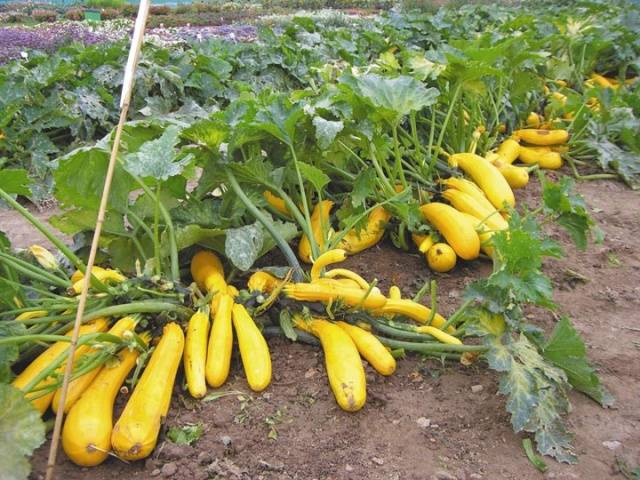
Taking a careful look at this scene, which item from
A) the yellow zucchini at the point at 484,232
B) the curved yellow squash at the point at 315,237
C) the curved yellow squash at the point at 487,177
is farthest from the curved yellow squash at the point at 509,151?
the curved yellow squash at the point at 315,237

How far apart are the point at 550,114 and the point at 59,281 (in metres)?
4.72

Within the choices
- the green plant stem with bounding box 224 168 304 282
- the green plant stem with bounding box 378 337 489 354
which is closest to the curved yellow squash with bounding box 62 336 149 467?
the green plant stem with bounding box 224 168 304 282

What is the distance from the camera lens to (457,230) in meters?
3.21

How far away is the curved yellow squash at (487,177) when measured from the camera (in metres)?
3.67

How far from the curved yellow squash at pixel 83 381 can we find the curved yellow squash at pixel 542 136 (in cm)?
390

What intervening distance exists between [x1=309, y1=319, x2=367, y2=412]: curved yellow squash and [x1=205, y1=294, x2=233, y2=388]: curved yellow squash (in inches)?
14.6

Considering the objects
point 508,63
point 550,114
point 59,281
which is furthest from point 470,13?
point 59,281

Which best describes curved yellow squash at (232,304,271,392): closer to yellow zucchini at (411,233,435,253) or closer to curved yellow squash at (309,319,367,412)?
curved yellow squash at (309,319,367,412)

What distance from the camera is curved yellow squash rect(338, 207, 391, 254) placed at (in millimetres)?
3296

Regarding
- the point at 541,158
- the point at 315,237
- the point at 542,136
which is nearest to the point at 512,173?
the point at 541,158

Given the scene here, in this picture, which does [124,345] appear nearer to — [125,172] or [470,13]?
[125,172]

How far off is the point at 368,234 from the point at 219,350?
136 centimetres

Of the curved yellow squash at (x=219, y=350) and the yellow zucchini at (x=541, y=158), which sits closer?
the curved yellow squash at (x=219, y=350)

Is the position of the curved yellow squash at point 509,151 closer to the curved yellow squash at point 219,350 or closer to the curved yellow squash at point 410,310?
the curved yellow squash at point 410,310
